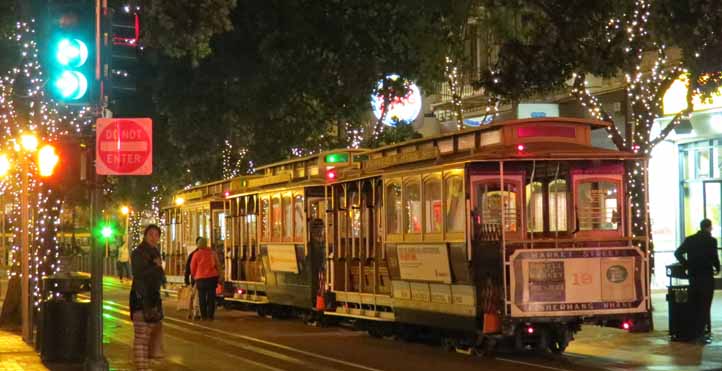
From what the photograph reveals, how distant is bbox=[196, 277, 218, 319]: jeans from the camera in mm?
25844

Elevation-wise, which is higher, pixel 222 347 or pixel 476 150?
pixel 476 150

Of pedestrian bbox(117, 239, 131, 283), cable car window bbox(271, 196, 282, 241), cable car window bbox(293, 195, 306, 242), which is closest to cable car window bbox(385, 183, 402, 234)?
cable car window bbox(293, 195, 306, 242)

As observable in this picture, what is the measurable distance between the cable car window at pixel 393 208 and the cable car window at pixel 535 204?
8.94 feet

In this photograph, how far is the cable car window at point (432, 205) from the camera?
715 inches

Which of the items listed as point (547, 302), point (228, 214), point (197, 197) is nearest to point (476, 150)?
point (547, 302)

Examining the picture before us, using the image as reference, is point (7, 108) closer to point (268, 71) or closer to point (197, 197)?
point (268, 71)

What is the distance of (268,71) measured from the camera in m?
22.7

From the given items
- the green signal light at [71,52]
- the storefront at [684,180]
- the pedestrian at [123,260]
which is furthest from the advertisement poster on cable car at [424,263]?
the pedestrian at [123,260]

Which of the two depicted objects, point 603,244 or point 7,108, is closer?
point 603,244

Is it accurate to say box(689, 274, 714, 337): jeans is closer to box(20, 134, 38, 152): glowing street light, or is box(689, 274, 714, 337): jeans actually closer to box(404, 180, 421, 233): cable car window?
box(404, 180, 421, 233): cable car window

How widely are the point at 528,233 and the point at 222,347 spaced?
5790mm

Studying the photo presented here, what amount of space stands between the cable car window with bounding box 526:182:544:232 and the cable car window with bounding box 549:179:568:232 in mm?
141

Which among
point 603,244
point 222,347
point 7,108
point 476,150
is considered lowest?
point 222,347

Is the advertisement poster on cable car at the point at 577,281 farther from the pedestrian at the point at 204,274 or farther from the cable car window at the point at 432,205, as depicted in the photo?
the pedestrian at the point at 204,274
